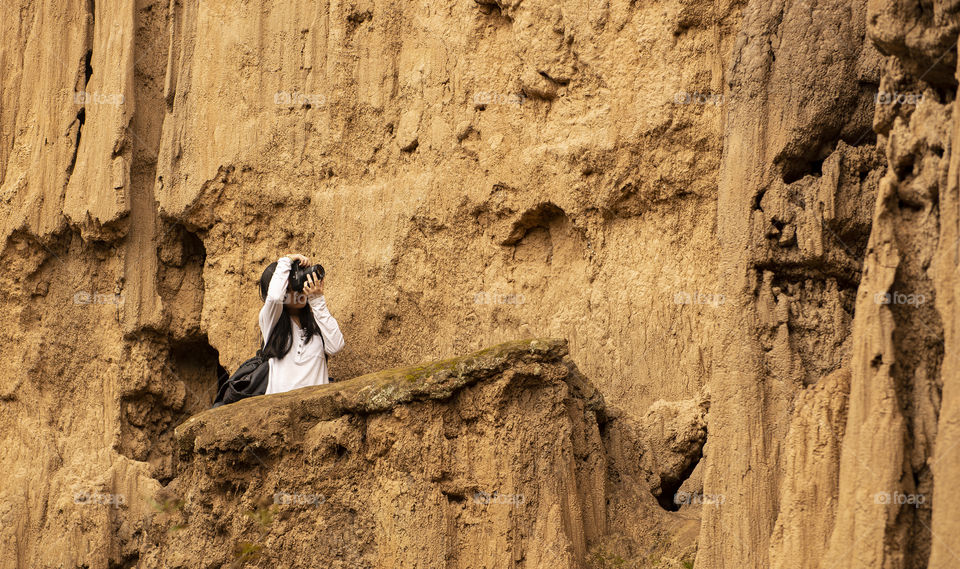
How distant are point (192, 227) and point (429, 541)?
4.46m

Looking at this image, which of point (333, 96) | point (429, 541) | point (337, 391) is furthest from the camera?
point (333, 96)

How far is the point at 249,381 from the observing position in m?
8.37

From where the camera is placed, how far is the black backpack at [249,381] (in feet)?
27.4

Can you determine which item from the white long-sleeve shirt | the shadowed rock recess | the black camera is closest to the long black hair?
the white long-sleeve shirt

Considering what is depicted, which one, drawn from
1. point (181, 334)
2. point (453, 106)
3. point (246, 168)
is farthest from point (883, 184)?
point (181, 334)

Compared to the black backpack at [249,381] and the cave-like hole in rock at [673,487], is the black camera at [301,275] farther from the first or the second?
the cave-like hole in rock at [673,487]

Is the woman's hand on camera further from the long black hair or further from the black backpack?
the black backpack

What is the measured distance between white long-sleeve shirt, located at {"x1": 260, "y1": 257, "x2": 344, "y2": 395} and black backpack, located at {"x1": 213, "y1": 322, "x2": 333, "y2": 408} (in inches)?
1.6

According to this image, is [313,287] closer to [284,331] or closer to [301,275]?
[301,275]

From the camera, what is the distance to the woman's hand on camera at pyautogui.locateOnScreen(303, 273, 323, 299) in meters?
8.32

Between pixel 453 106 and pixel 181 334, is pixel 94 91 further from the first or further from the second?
pixel 453 106

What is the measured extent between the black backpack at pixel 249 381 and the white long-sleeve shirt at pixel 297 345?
41 mm

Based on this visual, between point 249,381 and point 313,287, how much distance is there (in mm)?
778

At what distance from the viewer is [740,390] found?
20.0 ft
